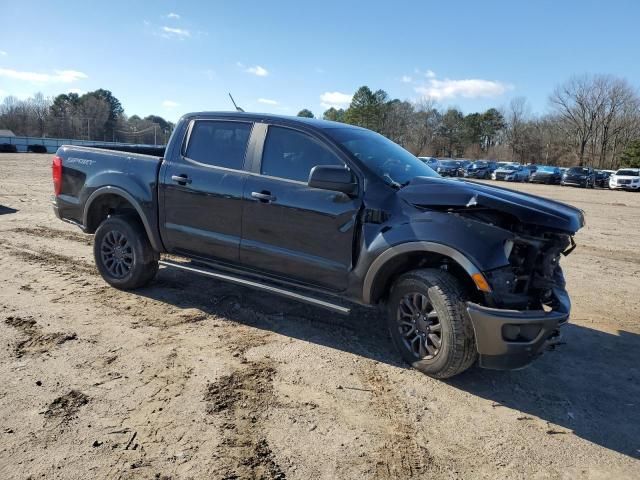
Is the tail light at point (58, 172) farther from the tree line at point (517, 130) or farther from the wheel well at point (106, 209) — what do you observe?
the tree line at point (517, 130)

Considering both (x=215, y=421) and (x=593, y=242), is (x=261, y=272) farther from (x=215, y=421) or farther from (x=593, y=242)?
(x=593, y=242)

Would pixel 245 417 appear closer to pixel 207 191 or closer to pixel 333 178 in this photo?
pixel 333 178

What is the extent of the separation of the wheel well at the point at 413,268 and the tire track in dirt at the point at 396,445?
2.59 ft

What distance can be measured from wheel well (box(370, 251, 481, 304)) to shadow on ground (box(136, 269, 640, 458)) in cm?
61

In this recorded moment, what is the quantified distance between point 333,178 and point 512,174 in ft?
143

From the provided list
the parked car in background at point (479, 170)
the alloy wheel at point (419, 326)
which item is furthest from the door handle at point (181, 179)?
the parked car in background at point (479, 170)

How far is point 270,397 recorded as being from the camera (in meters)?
3.45

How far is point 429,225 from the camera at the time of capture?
3.70 meters

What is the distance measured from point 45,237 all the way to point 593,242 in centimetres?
1054

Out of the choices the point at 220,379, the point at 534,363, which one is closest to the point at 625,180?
the point at 534,363

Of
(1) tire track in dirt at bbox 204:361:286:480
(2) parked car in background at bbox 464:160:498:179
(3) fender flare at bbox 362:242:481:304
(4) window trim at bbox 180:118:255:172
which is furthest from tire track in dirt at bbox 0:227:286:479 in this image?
(2) parked car in background at bbox 464:160:498:179

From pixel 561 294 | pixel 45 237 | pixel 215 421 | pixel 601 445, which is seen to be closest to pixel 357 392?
pixel 215 421

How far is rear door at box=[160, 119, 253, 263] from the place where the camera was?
4.69 metres

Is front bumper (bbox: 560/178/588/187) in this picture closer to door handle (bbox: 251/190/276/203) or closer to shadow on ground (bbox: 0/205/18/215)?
shadow on ground (bbox: 0/205/18/215)
